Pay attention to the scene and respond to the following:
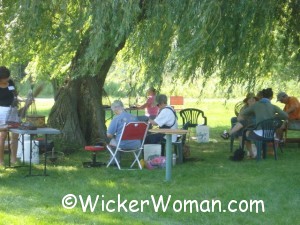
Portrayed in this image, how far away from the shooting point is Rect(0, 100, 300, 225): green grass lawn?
7051 millimetres

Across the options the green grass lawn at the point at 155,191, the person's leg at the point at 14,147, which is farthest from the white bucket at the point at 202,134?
the person's leg at the point at 14,147

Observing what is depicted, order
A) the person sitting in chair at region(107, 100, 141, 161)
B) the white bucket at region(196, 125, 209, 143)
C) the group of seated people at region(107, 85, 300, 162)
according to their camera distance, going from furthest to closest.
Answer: the white bucket at region(196, 125, 209, 143)
the group of seated people at region(107, 85, 300, 162)
the person sitting in chair at region(107, 100, 141, 161)

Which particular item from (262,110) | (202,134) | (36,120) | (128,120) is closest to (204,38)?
(128,120)

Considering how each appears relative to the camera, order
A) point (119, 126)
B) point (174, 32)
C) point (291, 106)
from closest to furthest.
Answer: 1. point (174, 32)
2. point (119, 126)
3. point (291, 106)

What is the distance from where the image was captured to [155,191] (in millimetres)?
8570

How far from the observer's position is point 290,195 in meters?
8.27

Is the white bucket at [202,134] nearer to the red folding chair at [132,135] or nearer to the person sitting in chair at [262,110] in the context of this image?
the person sitting in chair at [262,110]

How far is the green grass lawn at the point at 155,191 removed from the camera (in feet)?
23.1

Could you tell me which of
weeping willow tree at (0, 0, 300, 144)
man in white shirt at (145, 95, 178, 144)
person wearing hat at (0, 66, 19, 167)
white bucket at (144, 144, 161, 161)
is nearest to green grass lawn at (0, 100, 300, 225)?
white bucket at (144, 144, 161, 161)

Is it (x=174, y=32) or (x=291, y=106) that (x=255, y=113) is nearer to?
(x=291, y=106)

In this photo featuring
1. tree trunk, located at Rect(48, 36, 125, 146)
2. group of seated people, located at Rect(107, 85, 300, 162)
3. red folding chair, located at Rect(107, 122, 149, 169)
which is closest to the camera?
red folding chair, located at Rect(107, 122, 149, 169)

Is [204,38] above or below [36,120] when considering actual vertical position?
above

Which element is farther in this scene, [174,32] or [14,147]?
[14,147]

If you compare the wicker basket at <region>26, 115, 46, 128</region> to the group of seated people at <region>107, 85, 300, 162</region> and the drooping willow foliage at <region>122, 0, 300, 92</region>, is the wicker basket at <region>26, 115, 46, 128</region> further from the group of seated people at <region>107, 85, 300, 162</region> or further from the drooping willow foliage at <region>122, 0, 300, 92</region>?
the drooping willow foliage at <region>122, 0, 300, 92</region>
